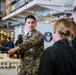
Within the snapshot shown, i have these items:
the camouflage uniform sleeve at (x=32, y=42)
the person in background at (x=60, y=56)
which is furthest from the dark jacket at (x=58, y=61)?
the camouflage uniform sleeve at (x=32, y=42)

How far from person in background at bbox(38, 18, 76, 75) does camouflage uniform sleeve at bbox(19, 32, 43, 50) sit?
102 centimetres

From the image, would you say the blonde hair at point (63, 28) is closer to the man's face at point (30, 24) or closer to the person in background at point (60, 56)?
the person in background at point (60, 56)

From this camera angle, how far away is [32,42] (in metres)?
2.67

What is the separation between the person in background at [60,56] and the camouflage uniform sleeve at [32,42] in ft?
3.35

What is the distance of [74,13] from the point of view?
2104 millimetres

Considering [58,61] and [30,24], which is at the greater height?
[30,24]

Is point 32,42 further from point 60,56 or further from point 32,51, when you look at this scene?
point 60,56

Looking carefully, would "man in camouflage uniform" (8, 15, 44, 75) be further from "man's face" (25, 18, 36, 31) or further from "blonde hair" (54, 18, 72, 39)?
"blonde hair" (54, 18, 72, 39)

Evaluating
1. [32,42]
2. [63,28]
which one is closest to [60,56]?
[63,28]

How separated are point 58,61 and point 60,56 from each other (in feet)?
0.14

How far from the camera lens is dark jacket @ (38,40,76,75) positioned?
5.07 feet

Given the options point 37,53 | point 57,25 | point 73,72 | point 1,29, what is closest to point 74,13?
point 57,25

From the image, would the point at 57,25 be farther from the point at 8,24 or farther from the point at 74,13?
the point at 8,24

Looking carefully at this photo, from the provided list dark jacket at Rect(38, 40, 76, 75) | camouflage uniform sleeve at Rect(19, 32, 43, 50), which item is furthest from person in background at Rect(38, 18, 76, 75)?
camouflage uniform sleeve at Rect(19, 32, 43, 50)
